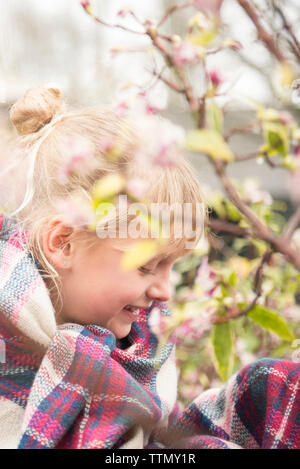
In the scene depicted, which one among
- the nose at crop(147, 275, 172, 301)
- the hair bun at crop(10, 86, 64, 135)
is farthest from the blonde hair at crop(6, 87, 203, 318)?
the nose at crop(147, 275, 172, 301)

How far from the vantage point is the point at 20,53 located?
2.14 meters

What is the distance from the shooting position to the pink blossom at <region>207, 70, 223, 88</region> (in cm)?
73

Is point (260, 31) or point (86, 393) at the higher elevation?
point (260, 31)

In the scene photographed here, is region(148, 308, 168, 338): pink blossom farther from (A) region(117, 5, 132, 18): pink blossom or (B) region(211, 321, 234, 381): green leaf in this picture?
(A) region(117, 5, 132, 18): pink blossom

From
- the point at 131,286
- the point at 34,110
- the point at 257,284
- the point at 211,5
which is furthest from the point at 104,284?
the point at 211,5

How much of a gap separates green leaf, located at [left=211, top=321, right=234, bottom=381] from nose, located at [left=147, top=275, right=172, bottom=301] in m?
0.13

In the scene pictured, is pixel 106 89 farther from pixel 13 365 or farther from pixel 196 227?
pixel 13 365

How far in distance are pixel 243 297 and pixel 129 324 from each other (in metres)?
0.28

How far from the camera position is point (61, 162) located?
0.96 m

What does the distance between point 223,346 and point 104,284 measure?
0.28m

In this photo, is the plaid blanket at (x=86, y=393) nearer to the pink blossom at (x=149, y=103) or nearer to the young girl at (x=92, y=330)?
the young girl at (x=92, y=330)

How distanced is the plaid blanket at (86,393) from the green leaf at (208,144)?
39 centimetres

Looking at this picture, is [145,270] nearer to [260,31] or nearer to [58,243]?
[58,243]

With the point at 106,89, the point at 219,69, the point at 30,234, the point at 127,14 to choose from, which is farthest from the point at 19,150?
the point at 106,89
